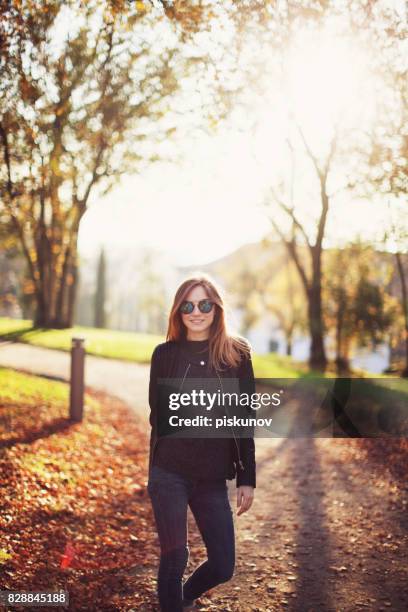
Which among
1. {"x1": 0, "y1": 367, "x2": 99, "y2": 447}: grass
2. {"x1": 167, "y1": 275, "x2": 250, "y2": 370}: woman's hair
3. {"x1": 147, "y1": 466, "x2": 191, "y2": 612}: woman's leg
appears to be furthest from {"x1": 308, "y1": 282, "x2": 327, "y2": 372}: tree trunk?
{"x1": 147, "y1": 466, "x2": 191, "y2": 612}: woman's leg

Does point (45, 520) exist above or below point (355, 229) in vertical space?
below

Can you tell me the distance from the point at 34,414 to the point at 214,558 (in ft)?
20.9

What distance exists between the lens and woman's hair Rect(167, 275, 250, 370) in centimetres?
378

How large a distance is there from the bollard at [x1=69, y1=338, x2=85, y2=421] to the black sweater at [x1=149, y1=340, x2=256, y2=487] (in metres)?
6.68

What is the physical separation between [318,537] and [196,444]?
10.5 feet

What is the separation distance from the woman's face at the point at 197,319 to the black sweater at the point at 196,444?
5cm

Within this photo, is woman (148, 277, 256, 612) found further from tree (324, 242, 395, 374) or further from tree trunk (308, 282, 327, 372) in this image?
tree (324, 242, 395, 374)

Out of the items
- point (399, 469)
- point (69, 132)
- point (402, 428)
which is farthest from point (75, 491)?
point (69, 132)

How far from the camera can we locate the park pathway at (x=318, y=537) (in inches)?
186

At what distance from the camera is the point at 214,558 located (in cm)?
356

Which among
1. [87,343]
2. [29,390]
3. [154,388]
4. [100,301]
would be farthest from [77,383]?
[100,301]

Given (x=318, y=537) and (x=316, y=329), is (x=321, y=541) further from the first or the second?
(x=316, y=329)

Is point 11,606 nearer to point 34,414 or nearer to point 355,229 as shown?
point 34,414

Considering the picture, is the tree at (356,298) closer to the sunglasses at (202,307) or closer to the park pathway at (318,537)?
the park pathway at (318,537)
